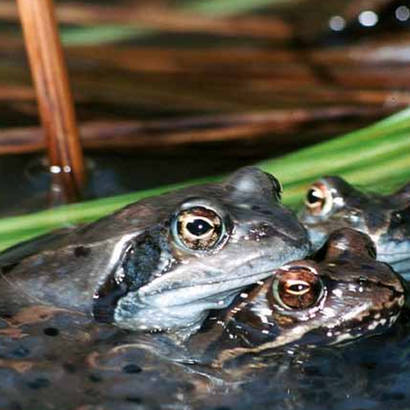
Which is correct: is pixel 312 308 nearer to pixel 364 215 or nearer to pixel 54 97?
pixel 364 215

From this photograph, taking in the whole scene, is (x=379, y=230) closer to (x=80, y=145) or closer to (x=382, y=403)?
(x=382, y=403)

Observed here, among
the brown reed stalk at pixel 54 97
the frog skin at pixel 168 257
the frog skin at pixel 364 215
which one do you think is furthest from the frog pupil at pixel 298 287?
the brown reed stalk at pixel 54 97

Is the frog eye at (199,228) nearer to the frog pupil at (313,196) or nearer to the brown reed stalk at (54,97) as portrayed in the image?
the frog pupil at (313,196)

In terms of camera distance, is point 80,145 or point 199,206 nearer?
point 199,206

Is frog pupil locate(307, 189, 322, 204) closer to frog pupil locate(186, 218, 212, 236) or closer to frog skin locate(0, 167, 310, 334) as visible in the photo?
frog skin locate(0, 167, 310, 334)

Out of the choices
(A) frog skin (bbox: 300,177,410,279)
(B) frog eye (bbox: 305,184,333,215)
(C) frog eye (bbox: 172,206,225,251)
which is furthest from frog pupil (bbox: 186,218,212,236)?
(B) frog eye (bbox: 305,184,333,215)

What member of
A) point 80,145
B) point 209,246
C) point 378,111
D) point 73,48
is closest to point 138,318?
point 209,246

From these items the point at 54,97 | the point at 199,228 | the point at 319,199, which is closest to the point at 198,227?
the point at 199,228
